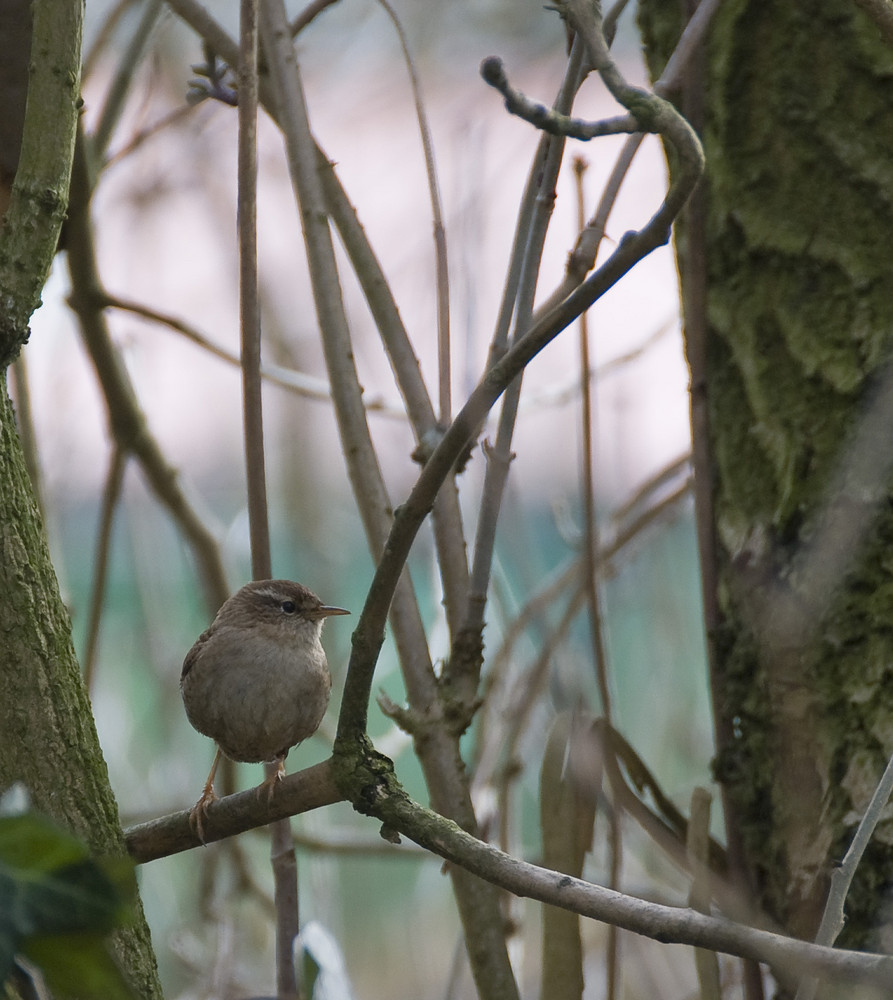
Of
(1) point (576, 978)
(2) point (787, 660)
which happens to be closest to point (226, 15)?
(2) point (787, 660)

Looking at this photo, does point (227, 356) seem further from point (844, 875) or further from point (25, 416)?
point (844, 875)

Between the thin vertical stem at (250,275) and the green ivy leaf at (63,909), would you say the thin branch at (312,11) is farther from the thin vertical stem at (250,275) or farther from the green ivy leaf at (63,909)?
the green ivy leaf at (63,909)

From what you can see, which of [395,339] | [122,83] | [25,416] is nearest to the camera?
[395,339]

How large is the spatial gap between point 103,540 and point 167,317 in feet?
1.95

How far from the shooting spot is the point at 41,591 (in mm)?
1303

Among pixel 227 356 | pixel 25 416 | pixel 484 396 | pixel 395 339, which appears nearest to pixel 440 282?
pixel 395 339

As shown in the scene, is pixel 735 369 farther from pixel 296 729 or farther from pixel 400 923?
pixel 400 923

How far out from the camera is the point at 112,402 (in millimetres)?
2855

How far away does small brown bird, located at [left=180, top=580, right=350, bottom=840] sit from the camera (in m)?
2.58

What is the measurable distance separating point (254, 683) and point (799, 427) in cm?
148

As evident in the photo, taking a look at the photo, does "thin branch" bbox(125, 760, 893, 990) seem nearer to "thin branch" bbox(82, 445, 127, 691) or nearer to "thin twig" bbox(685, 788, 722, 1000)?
"thin twig" bbox(685, 788, 722, 1000)

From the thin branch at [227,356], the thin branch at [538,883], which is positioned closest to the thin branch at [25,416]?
the thin branch at [227,356]

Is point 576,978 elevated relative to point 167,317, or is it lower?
lower

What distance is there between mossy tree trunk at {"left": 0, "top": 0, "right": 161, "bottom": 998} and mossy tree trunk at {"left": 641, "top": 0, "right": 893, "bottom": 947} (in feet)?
3.41
